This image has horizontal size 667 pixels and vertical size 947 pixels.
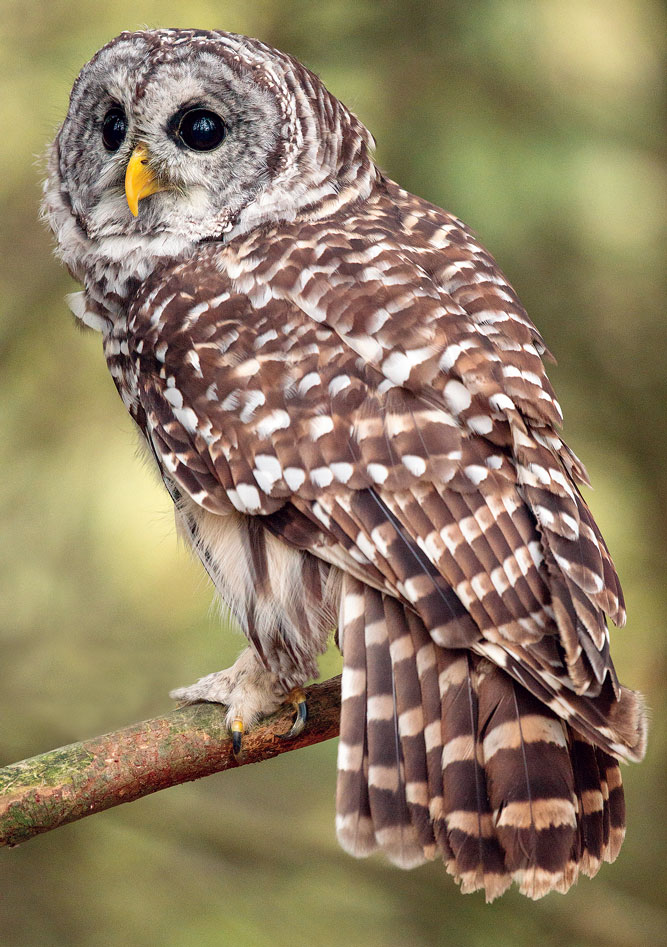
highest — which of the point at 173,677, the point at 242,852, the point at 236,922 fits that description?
the point at 173,677

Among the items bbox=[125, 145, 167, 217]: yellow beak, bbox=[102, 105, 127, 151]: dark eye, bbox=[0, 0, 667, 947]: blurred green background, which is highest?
bbox=[102, 105, 127, 151]: dark eye

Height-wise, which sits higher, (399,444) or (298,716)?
(399,444)

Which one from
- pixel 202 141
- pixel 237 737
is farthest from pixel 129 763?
pixel 202 141

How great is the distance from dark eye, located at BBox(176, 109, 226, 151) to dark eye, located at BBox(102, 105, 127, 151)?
0.15m

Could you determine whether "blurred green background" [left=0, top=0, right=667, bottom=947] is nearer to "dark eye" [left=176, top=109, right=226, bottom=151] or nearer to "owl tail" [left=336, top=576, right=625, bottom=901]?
"dark eye" [left=176, top=109, right=226, bottom=151]

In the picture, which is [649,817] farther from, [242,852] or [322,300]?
[322,300]

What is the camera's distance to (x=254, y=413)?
201 cm

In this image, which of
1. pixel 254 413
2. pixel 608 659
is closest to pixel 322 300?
pixel 254 413

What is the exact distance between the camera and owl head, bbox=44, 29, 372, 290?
7.64 ft

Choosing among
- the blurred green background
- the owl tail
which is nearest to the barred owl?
the owl tail

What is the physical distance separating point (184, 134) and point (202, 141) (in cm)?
5

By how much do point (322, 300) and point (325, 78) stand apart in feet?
8.01

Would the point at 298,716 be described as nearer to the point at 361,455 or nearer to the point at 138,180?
the point at 361,455

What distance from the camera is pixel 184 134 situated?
2.39 meters
